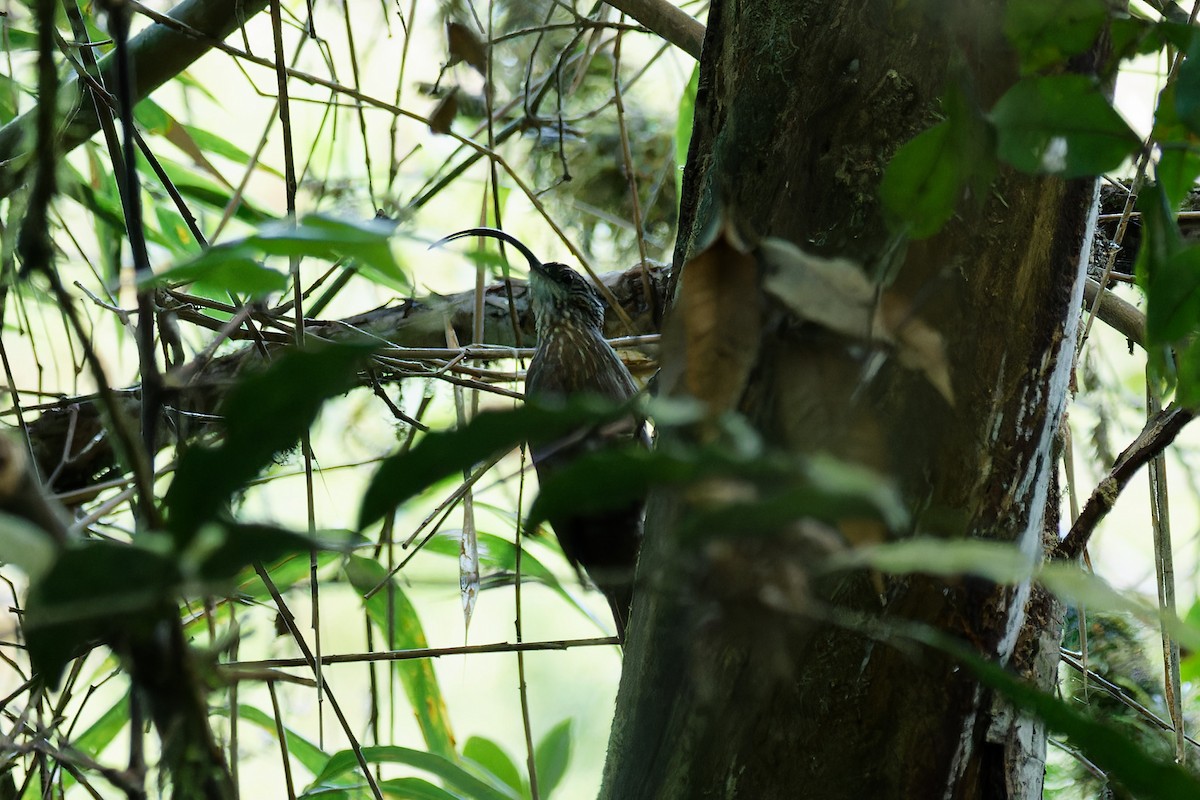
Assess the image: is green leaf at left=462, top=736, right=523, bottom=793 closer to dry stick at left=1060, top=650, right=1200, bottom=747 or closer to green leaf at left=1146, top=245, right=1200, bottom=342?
dry stick at left=1060, top=650, right=1200, bottom=747

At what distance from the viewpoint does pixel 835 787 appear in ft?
2.10

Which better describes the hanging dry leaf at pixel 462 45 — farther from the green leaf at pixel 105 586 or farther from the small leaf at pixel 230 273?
the green leaf at pixel 105 586

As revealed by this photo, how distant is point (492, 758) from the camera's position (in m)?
1.51

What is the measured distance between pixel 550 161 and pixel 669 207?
303mm

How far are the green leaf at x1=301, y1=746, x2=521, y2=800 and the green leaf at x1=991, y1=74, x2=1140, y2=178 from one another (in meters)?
0.92

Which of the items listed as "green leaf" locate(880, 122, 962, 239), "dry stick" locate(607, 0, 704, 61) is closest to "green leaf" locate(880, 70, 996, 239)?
"green leaf" locate(880, 122, 962, 239)

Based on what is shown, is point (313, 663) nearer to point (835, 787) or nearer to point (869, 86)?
point (835, 787)

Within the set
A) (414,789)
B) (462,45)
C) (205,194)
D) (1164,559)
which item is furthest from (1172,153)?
(205,194)

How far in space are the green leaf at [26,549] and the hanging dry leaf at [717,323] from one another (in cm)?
21

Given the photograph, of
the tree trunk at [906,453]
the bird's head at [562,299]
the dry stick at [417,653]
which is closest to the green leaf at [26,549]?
the tree trunk at [906,453]

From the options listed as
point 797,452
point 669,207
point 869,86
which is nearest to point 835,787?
point 797,452

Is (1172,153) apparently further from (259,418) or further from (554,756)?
(554,756)

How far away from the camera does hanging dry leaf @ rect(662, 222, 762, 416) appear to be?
0.37 m

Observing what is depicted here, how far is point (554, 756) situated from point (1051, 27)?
1232 millimetres
